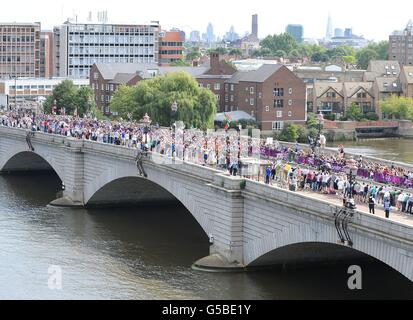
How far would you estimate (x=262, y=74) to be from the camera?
131875mm

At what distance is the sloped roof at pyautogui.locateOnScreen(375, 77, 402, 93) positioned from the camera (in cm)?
15725

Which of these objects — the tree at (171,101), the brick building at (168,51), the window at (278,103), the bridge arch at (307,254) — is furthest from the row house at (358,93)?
the bridge arch at (307,254)

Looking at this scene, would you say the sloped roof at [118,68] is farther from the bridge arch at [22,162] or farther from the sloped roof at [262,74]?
the bridge arch at [22,162]

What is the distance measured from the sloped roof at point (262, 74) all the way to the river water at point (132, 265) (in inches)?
2456

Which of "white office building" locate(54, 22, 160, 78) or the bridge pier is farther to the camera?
"white office building" locate(54, 22, 160, 78)

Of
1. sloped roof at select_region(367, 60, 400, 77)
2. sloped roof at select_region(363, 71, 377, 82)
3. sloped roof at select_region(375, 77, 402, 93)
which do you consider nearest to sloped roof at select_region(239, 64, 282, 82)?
sloped roof at select_region(375, 77, 402, 93)

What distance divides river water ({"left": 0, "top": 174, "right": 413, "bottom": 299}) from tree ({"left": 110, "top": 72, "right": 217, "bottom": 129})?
39.4 m

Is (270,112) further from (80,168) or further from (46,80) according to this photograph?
(80,168)

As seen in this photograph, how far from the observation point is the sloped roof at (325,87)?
15275 cm

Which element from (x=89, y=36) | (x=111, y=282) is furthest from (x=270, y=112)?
(x=111, y=282)

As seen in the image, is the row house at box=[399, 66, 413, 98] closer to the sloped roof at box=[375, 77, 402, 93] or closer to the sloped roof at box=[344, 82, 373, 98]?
the sloped roof at box=[375, 77, 402, 93]

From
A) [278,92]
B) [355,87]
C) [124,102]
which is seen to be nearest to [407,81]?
[355,87]
